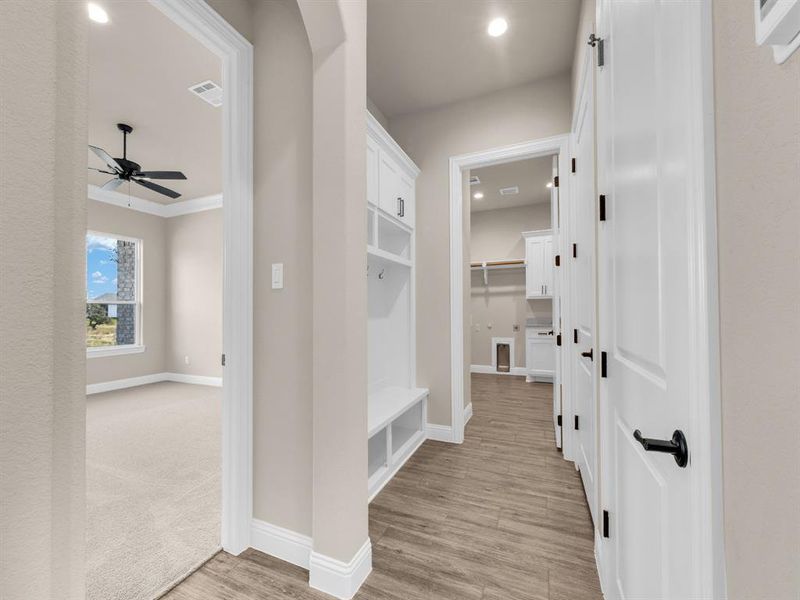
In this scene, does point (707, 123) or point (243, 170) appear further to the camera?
point (243, 170)

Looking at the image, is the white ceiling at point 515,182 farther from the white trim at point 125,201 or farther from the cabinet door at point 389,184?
the white trim at point 125,201

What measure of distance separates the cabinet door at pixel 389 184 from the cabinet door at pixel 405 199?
34 mm

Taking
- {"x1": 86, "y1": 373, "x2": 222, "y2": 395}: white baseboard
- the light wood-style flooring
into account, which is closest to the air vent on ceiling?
the light wood-style flooring

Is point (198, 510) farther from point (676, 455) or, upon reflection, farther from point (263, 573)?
point (676, 455)

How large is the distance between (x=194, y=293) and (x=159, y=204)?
5.28 ft

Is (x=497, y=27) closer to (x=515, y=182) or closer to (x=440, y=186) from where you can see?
(x=440, y=186)

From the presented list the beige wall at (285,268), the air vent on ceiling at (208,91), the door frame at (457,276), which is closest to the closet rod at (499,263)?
the door frame at (457,276)

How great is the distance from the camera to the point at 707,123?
593 millimetres

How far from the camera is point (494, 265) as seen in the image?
630 centimetres

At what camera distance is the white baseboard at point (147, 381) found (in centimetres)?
508

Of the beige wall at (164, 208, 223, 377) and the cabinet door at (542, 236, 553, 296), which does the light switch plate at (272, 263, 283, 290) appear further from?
the cabinet door at (542, 236, 553, 296)

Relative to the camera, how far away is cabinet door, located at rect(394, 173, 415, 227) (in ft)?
9.52

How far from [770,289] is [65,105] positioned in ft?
3.45

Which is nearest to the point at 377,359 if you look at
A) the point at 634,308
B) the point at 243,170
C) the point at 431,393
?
the point at 431,393
